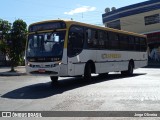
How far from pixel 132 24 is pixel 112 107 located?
37.8 meters

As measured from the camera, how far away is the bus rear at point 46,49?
15.7 metres

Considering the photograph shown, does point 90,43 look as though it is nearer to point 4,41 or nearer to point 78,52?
point 78,52

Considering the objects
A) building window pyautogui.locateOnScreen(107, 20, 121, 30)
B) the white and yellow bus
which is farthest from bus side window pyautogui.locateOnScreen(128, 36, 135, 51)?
building window pyautogui.locateOnScreen(107, 20, 121, 30)

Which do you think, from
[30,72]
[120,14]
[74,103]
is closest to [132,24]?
[120,14]

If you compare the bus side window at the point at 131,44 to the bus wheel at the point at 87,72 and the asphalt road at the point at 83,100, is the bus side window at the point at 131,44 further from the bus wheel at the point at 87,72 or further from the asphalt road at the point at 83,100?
the asphalt road at the point at 83,100

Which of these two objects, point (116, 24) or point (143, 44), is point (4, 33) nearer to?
point (143, 44)

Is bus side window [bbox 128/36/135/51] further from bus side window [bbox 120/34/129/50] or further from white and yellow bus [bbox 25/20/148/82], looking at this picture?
white and yellow bus [bbox 25/20/148/82]

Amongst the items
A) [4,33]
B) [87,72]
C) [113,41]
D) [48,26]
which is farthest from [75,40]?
[4,33]

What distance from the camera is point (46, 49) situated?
16.0 metres

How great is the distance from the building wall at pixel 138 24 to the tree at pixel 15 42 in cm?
2053

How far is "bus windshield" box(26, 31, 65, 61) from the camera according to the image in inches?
623

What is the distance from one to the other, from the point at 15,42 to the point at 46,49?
13240 mm

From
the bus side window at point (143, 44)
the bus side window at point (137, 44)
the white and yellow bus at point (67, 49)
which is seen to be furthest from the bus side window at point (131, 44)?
the white and yellow bus at point (67, 49)

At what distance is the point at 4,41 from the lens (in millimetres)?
29156
